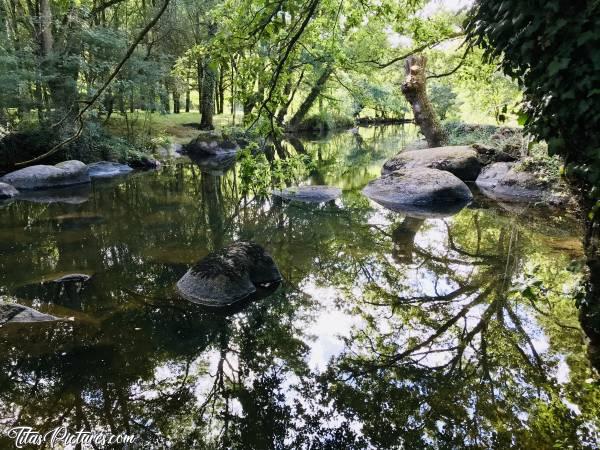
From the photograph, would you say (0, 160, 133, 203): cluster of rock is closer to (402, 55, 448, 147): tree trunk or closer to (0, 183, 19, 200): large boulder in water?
(0, 183, 19, 200): large boulder in water

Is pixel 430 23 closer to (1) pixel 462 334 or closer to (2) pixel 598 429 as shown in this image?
(1) pixel 462 334

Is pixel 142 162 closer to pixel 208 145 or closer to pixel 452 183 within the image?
pixel 208 145

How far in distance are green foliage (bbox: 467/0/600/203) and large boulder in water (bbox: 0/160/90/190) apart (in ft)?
46.8

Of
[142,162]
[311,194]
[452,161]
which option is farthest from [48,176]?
[452,161]

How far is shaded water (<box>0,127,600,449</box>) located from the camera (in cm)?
368

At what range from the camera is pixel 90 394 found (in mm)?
4031

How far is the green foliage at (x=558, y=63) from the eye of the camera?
8.16 ft

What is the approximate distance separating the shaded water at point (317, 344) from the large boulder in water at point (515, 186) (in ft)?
9.22

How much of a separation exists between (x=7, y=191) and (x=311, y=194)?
859cm

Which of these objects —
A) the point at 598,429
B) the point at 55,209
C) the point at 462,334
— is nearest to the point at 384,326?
the point at 462,334

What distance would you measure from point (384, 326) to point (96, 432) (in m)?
3.22

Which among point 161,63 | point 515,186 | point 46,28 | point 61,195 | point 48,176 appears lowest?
point 61,195

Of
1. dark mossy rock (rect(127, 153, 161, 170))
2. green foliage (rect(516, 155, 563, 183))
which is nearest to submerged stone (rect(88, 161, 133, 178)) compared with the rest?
dark mossy rock (rect(127, 153, 161, 170))

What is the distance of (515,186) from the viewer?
12961 mm
